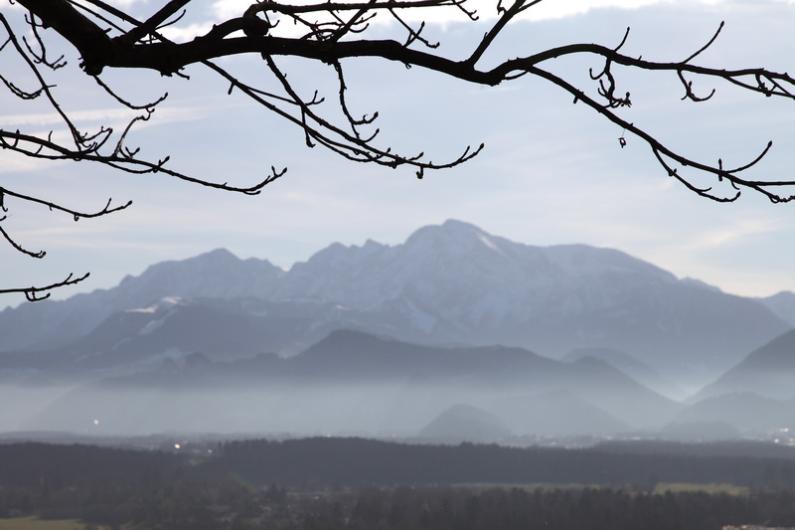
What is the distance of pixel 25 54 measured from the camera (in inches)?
375

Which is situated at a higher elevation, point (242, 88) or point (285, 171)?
point (242, 88)

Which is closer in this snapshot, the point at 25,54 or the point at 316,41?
the point at 316,41

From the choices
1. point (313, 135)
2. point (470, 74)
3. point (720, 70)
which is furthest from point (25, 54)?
point (720, 70)

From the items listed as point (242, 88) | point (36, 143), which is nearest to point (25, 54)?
point (36, 143)

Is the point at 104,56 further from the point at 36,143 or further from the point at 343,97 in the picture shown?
the point at 343,97

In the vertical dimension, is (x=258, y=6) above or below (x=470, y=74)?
above

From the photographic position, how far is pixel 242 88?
8.80 meters

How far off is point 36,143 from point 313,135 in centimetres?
211

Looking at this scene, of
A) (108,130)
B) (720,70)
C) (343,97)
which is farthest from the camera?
(108,130)

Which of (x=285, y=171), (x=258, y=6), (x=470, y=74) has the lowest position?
(x=285, y=171)

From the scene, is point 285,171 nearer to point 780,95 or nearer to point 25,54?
point 25,54

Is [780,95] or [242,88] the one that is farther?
[242,88]

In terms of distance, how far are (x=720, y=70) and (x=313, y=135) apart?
290 centimetres

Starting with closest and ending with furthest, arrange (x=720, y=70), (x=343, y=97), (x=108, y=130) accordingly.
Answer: (x=720, y=70) → (x=343, y=97) → (x=108, y=130)
